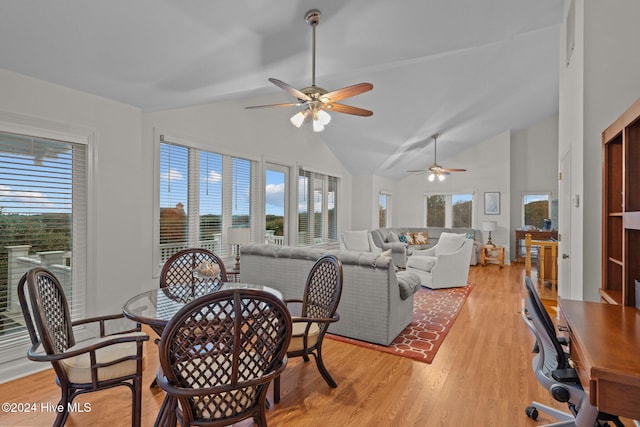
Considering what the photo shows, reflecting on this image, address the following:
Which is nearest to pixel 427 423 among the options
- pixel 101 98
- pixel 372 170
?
pixel 101 98

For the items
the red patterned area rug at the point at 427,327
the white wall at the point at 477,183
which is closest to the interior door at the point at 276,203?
the red patterned area rug at the point at 427,327

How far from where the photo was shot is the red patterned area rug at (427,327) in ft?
10.1

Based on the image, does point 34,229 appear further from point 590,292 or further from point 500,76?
point 500,76

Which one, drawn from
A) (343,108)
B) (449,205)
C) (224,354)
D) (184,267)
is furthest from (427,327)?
(449,205)

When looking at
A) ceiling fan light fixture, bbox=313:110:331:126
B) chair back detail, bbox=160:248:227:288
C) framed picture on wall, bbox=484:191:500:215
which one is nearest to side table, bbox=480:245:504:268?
framed picture on wall, bbox=484:191:500:215

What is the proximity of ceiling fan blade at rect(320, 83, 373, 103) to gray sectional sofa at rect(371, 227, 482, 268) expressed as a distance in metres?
5.28

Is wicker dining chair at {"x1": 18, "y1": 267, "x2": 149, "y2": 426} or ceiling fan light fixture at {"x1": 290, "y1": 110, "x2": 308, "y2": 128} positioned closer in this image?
wicker dining chair at {"x1": 18, "y1": 267, "x2": 149, "y2": 426}

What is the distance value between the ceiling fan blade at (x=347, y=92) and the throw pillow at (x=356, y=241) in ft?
15.4

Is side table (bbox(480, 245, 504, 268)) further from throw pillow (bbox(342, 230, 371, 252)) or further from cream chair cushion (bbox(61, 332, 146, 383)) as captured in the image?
cream chair cushion (bbox(61, 332, 146, 383))

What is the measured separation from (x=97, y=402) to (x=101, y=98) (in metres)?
2.52

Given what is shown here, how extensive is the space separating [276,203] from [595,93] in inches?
180

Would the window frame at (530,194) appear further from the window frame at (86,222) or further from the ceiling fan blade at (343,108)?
the window frame at (86,222)

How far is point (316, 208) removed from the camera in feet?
23.6

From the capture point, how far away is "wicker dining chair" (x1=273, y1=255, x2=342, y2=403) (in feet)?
7.43
